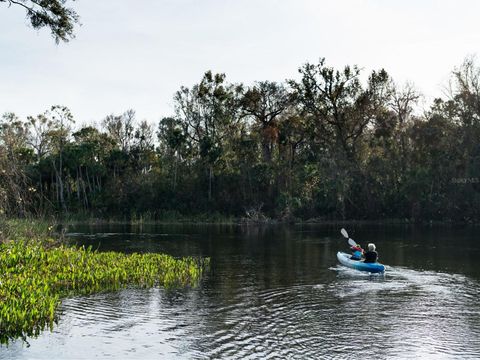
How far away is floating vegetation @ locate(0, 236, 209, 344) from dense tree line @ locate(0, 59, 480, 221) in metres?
40.9

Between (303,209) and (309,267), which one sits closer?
(309,267)

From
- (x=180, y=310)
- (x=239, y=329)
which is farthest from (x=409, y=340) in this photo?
(x=180, y=310)

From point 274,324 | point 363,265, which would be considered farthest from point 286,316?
point 363,265

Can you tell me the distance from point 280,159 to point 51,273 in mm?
49347

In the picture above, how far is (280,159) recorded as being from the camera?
229 ft

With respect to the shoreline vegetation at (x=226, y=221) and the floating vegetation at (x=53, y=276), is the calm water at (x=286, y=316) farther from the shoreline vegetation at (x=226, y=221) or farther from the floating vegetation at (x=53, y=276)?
the shoreline vegetation at (x=226, y=221)

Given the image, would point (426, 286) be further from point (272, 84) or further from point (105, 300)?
point (272, 84)

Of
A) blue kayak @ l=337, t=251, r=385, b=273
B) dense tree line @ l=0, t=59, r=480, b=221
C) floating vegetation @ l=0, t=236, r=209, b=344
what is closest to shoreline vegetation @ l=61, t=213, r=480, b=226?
dense tree line @ l=0, t=59, r=480, b=221

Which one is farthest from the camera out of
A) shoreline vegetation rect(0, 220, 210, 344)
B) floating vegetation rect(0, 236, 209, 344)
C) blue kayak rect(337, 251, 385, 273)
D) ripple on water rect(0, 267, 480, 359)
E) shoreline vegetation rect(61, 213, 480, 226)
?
shoreline vegetation rect(61, 213, 480, 226)

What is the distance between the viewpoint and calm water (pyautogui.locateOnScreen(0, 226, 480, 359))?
1398 cm

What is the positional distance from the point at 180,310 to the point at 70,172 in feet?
178

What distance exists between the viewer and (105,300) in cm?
1988

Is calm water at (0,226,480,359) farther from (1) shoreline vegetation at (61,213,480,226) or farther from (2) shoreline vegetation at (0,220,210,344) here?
(1) shoreline vegetation at (61,213,480,226)

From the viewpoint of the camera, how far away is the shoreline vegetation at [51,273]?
15961mm
